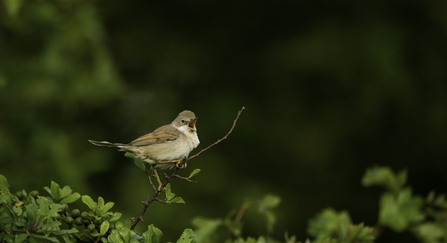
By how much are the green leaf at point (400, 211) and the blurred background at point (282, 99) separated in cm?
473

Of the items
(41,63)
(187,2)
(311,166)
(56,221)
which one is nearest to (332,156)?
(311,166)

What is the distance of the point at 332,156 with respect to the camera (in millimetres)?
10109

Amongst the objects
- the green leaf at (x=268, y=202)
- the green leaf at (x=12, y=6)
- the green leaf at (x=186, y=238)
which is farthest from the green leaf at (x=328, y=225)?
the green leaf at (x=12, y=6)

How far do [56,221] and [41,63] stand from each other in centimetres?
466

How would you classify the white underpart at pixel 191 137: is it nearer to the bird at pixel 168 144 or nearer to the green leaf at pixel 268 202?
the bird at pixel 168 144

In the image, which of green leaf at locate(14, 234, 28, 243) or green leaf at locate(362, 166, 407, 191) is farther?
green leaf at locate(362, 166, 407, 191)

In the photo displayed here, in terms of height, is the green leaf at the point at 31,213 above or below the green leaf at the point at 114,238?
below

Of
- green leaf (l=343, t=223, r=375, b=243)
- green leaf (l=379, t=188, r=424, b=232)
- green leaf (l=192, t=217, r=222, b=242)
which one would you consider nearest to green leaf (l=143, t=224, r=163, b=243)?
green leaf (l=343, t=223, r=375, b=243)

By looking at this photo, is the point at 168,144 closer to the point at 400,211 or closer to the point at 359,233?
the point at 359,233

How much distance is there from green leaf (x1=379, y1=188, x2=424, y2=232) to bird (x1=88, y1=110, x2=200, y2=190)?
1307 mm

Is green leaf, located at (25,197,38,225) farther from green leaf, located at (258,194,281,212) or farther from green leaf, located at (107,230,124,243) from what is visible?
green leaf, located at (258,194,281,212)

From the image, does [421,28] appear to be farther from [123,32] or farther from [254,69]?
[123,32]

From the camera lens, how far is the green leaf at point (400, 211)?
420 centimetres

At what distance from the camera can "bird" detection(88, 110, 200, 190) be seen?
330 centimetres
